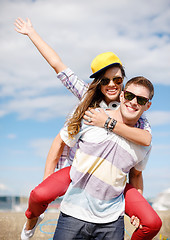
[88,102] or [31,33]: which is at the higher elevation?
[31,33]

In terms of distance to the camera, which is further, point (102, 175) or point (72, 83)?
point (72, 83)

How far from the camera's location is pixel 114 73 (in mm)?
3682

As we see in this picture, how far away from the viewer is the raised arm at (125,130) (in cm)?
315

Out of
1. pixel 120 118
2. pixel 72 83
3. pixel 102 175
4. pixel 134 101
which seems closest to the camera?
pixel 102 175

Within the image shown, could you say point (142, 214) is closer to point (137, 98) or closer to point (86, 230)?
point (86, 230)

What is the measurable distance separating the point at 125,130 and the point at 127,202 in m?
0.75

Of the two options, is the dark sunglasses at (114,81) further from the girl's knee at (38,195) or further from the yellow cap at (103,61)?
the girl's knee at (38,195)

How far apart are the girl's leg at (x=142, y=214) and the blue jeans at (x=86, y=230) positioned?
19cm

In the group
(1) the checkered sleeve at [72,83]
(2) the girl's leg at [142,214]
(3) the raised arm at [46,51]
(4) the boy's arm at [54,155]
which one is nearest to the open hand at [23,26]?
(3) the raised arm at [46,51]

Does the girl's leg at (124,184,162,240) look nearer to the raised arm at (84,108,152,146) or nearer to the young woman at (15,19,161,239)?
the young woman at (15,19,161,239)

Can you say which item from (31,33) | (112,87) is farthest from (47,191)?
(31,33)

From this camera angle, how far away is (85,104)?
3.53m

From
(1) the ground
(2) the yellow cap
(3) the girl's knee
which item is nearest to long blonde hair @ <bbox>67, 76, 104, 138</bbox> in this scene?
(2) the yellow cap

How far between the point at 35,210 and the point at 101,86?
1529mm
